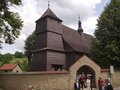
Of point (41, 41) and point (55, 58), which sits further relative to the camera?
point (41, 41)

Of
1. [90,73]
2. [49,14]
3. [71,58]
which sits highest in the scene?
[49,14]

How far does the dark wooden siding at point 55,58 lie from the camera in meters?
38.5

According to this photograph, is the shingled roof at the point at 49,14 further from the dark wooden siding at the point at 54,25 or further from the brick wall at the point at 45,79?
the brick wall at the point at 45,79

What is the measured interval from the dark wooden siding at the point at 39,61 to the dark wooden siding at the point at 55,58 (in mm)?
652

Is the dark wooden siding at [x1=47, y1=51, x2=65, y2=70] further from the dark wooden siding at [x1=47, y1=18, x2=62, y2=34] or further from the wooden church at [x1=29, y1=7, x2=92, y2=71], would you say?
the dark wooden siding at [x1=47, y1=18, x2=62, y2=34]

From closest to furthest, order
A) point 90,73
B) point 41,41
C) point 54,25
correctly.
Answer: point 90,73 < point 41,41 < point 54,25

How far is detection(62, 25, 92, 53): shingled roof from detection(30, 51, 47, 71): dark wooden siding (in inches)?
221

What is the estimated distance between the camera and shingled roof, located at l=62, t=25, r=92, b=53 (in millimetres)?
43406

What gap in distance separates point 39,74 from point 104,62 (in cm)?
1207

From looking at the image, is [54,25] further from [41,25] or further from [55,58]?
[55,58]

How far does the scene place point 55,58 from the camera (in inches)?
1572

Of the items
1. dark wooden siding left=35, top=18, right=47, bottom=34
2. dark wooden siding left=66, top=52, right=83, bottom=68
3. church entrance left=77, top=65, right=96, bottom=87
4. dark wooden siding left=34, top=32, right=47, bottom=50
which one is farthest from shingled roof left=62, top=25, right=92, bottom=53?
church entrance left=77, top=65, right=96, bottom=87

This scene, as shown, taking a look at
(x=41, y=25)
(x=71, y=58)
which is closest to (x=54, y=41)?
(x=41, y=25)

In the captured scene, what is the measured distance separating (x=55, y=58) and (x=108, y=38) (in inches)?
364
